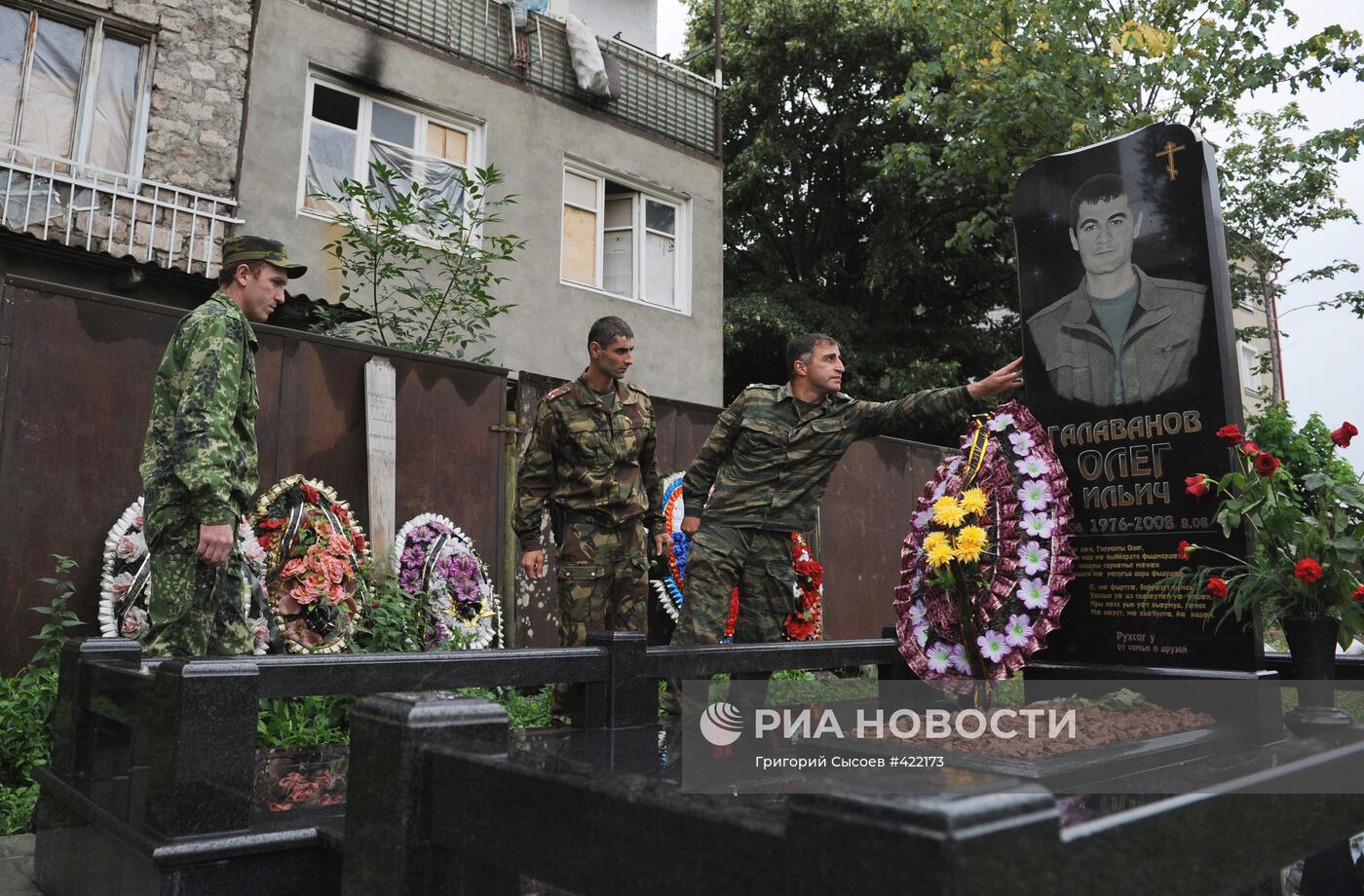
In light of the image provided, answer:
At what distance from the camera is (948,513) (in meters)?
4.12

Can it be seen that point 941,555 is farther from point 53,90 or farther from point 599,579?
point 53,90

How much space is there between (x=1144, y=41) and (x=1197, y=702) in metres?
11.0

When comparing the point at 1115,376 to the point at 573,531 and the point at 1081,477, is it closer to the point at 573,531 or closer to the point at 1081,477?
the point at 1081,477

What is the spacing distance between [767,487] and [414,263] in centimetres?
722

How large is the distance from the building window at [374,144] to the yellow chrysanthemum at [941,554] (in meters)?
7.90

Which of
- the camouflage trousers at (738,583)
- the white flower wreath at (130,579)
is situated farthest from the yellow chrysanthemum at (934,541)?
the white flower wreath at (130,579)

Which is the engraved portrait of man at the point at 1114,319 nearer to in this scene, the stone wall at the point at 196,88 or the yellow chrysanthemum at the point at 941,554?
the yellow chrysanthemum at the point at 941,554

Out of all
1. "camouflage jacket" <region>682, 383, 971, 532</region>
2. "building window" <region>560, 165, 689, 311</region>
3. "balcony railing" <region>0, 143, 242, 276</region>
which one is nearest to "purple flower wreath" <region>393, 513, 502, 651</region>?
"camouflage jacket" <region>682, 383, 971, 532</region>

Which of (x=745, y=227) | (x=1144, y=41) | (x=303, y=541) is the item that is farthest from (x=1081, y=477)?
(x=745, y=227)

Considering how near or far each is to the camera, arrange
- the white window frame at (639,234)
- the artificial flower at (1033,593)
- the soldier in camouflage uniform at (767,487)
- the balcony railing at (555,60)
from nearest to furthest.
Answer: the artificial flower at (1033,593) → the soldier in camouflage uniform at (767,487) → the balcony railing at (555,60) → the white window frame at (639,234)

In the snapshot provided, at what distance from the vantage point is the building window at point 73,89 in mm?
8763

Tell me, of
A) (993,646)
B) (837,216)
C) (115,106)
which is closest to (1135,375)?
(993,646)

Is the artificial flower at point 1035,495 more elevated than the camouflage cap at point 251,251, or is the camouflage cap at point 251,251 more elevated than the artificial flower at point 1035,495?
the camouflage cap at point 251,251

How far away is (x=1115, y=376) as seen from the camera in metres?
4.51
